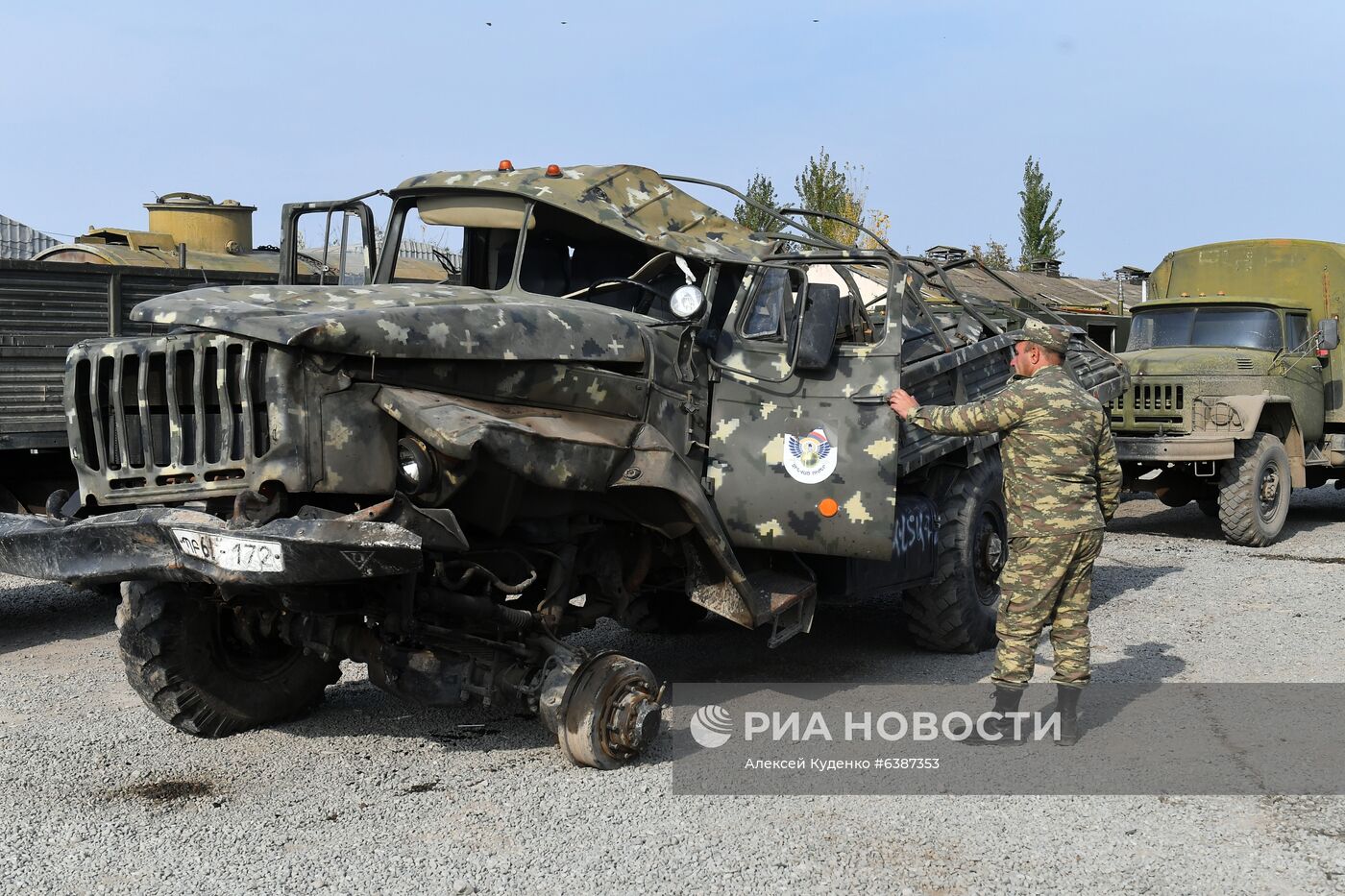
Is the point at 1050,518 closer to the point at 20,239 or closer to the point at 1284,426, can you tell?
the point at 1284,426

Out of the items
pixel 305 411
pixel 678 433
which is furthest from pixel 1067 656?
pixel 305 411

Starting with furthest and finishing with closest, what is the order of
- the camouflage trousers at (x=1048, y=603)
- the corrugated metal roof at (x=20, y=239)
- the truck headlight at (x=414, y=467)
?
the corrugated metal roof at (x=20, y=239) → the camouflage trousers at (x=1048, y=603) → the truck headlight at (x=414, y=467)

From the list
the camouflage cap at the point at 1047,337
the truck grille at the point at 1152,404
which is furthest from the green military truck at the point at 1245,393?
the camouflage cap at the point at 1047,337

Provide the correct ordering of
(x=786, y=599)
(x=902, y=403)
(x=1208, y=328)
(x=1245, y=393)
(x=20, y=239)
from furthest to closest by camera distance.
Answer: (x=20, y=239) → (x=1208, y=328) → (x=1245, y=393) → (x=786, y=599) → (x=902, y=403)

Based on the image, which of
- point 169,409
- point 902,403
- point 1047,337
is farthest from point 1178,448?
point 169,409

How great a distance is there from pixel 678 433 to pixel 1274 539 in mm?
8080

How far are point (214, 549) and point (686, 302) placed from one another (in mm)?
2147

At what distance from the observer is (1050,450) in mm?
5680

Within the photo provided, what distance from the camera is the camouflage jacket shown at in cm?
566

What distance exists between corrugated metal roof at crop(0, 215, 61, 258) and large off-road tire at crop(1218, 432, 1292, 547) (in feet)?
57.6

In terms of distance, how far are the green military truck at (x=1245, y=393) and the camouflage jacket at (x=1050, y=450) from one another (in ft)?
18.4

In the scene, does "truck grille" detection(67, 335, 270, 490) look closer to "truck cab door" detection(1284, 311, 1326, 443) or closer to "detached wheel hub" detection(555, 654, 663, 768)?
"detached wheel hub" detection(555, 654, 663, 768)

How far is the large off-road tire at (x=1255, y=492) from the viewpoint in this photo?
455 inches

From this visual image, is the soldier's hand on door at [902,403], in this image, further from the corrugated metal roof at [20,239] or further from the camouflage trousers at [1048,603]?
the corrugated metal roof at [20,239]
